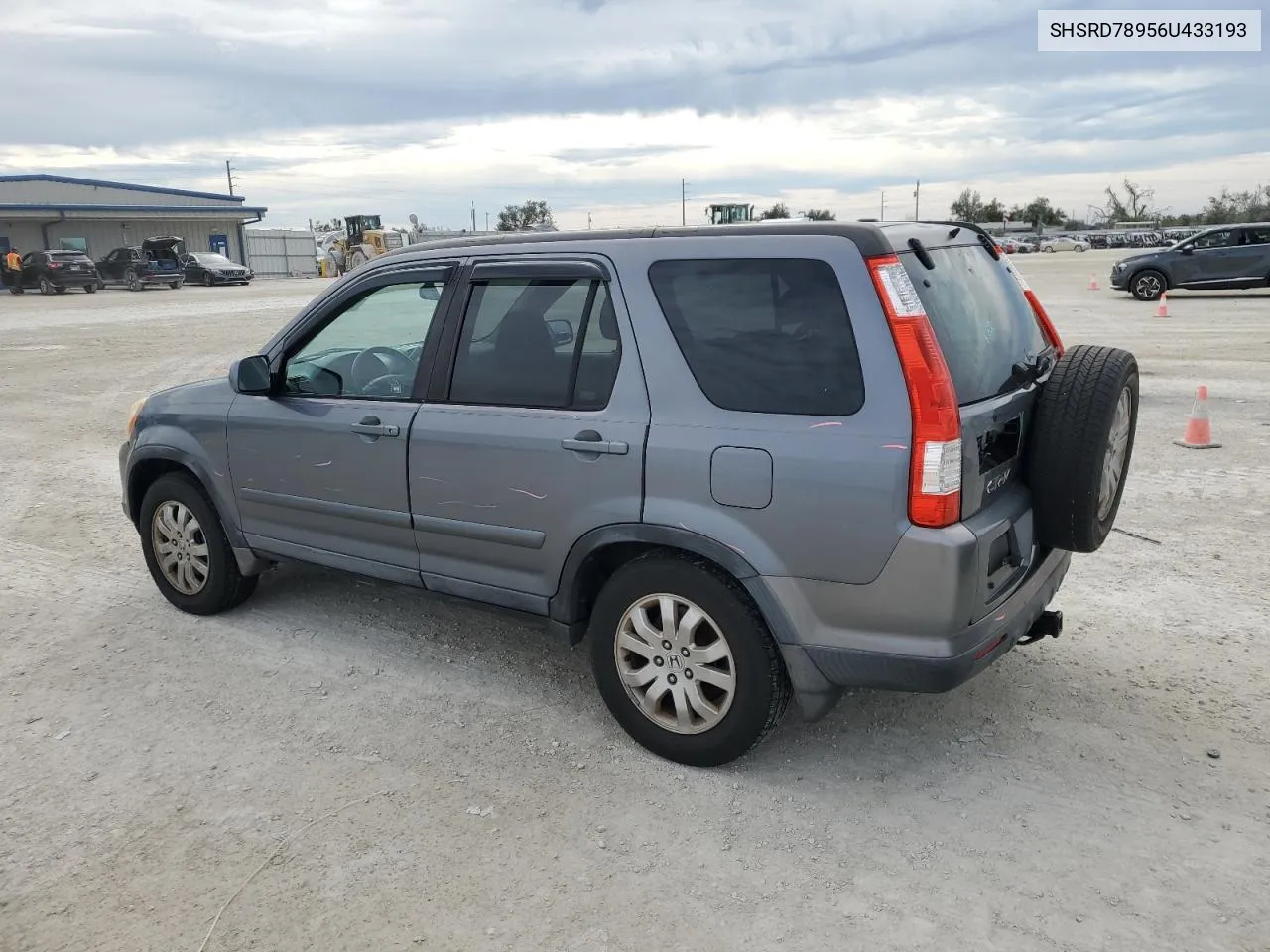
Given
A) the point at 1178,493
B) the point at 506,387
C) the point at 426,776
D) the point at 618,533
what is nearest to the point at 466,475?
the point at 506,387

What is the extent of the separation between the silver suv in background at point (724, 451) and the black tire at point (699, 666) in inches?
0.4

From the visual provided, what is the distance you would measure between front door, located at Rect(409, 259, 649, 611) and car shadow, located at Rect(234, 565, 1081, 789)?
320mm

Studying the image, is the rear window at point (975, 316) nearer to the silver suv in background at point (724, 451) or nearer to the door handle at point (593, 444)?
the silver suv in background at point (724, 451)

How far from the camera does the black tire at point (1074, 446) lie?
3.26 metres

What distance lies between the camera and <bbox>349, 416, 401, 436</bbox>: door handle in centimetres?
398

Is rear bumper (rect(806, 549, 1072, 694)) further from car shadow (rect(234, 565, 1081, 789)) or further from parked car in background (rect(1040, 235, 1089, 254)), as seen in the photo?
parked car in background (rect(1040, 235, 1089, 254))

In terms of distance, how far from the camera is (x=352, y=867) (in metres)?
2.96

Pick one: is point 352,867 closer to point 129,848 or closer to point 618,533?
point 129,848

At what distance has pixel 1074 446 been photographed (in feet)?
10.8

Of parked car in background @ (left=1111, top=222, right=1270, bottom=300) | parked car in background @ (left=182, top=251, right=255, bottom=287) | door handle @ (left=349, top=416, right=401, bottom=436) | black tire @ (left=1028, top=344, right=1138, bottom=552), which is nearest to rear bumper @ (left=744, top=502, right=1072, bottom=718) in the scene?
black tire @ (left=1028, top=344, right=1138, bottom=552)

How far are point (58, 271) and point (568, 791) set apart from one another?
4057 centimetres

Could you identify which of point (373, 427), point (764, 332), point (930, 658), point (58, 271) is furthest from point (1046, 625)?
point (58, 271)

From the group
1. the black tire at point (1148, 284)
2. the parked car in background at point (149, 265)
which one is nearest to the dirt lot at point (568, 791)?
the black tire at point (1148, 284)

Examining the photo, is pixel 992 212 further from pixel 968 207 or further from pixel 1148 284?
pixel 1148 284
